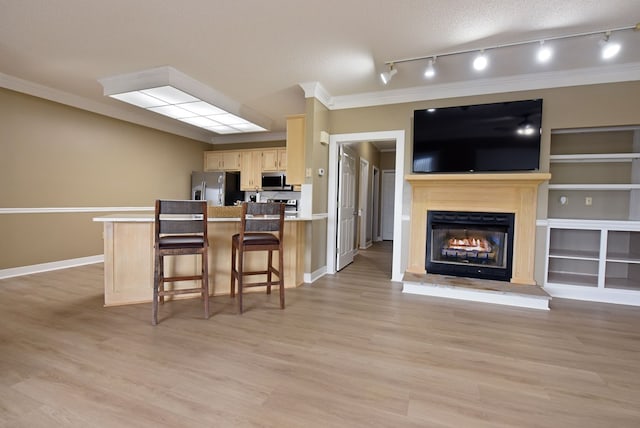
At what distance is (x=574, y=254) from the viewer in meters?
3.62

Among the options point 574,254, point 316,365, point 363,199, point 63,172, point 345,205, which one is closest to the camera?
point 316,365

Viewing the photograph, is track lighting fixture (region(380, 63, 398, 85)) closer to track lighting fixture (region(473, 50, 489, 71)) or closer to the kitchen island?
track lighting fixture (region(473, 50, 489, 71))

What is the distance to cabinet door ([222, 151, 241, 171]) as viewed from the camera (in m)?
6.62

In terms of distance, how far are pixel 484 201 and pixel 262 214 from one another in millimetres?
2750

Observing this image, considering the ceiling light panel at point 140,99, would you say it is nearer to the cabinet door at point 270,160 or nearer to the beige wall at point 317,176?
the beige wall at point 317,176

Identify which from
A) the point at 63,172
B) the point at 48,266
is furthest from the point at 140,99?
the point at 48,266

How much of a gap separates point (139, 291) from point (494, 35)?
4.28 meters

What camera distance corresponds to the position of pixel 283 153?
6.29 meters

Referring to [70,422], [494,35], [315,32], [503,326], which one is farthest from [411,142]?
[70,422]

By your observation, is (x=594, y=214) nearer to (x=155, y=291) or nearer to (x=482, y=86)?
(x=482, y=86)

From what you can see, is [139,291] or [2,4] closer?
[2,4]

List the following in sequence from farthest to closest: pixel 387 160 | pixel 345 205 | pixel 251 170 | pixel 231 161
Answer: pixel 387 160 < pixel 231 161 < pixel 251 170 < pixel 345 205

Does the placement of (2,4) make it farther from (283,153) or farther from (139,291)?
(283,153)

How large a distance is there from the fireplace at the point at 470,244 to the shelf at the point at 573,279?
0.59 metres
